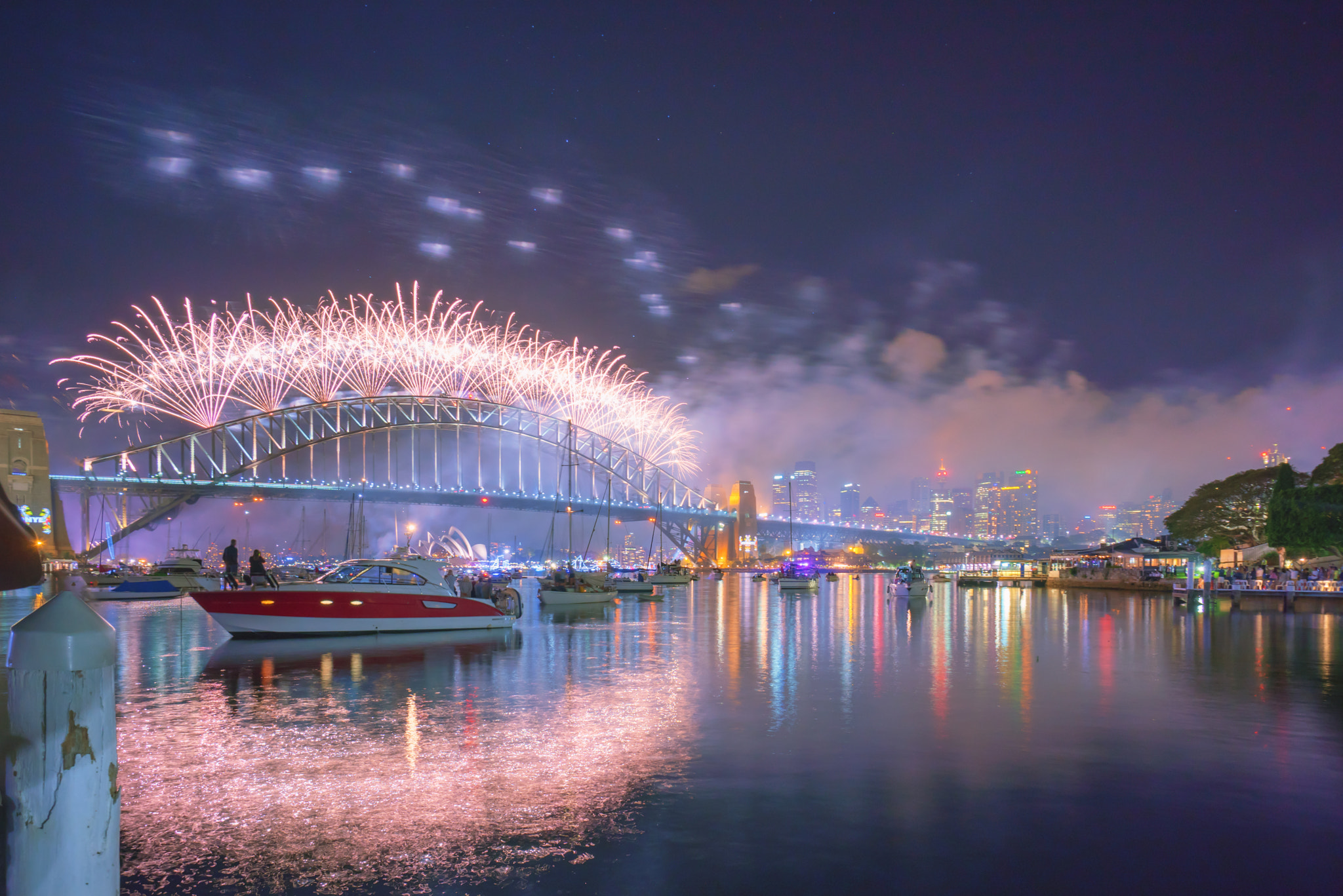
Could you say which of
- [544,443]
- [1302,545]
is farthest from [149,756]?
[544,443]

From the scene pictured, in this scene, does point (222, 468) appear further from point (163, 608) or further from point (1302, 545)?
point (1302, 545)

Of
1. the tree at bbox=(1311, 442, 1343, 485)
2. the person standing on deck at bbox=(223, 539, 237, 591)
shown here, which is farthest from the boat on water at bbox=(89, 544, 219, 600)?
the tree at bbox=(1311, 442, 1343, 485)

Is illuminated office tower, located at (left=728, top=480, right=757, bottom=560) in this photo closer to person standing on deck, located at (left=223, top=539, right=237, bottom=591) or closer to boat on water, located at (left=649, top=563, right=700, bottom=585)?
boat on water, located at (left=649, top=563, right=700, bottom=585)

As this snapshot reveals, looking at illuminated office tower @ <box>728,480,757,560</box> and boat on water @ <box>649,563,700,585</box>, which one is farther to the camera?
illuminated office tower @ <box>728,480,757,560</box>

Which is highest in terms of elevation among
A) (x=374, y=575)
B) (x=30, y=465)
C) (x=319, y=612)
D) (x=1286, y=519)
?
(x=30, y=465)

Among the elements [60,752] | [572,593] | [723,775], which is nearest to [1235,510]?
[572,593]

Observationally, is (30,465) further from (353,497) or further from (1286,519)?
(1286,519)
